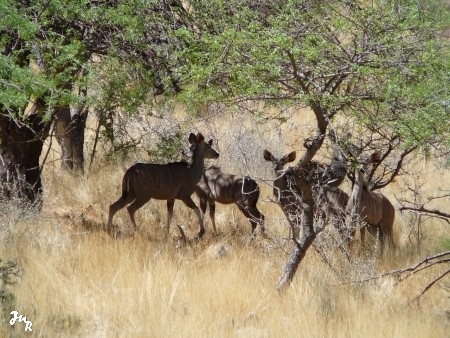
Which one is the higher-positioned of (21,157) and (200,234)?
(21,157)

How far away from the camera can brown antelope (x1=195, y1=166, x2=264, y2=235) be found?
539 inches

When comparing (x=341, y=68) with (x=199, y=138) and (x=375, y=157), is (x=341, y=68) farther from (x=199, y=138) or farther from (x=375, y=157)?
(x=199, y=138)

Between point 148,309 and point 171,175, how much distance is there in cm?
495

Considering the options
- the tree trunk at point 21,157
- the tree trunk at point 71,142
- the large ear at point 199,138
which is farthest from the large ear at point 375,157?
the tree trunk at point 71,142

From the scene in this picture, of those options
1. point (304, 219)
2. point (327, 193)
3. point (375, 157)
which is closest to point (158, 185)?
point (327, 193)


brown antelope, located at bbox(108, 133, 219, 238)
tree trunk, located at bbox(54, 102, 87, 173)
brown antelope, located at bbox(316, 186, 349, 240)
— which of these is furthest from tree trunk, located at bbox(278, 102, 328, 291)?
tree trunk, located at bbox(54, 102, 87, 173)

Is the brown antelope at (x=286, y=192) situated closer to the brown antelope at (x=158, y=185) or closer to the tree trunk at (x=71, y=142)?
the brown antelope at (x=158, y=185)

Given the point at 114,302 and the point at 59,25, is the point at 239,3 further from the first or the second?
the point at 114,302

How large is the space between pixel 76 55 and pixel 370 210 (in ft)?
15.1

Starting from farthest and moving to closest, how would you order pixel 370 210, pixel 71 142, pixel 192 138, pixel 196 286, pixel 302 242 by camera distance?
pixel 71 142 → pixel 192 138 → pixel 370 210 → pixel 302 242 → pixel 196 286

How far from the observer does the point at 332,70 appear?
915 centimetres

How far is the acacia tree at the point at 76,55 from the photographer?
9782 mm

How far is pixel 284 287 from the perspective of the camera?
9.80m

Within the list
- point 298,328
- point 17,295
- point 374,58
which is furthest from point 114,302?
point 374,58
